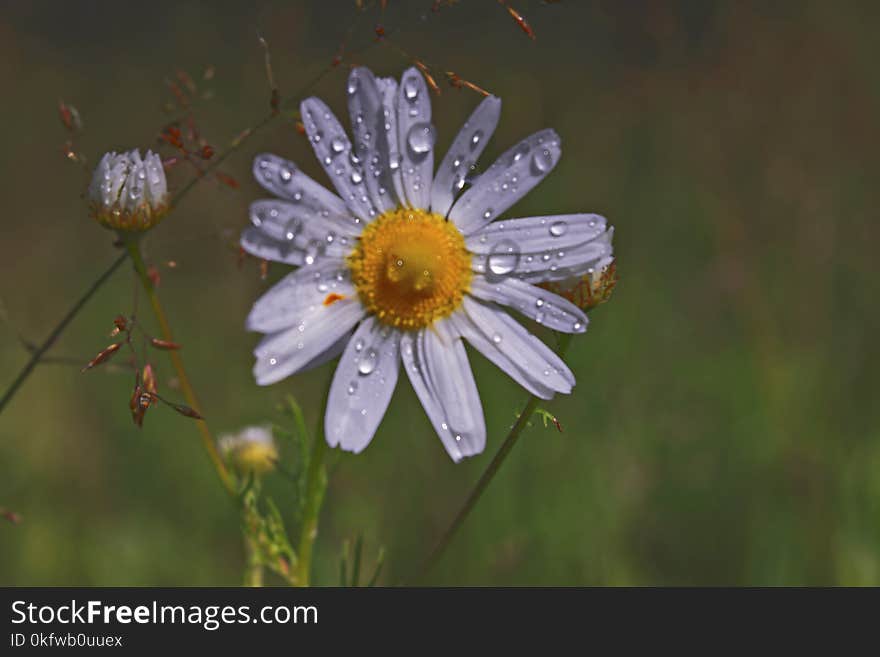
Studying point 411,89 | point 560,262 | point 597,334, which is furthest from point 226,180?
point 597,334

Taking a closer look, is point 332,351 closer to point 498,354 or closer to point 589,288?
point 498,354

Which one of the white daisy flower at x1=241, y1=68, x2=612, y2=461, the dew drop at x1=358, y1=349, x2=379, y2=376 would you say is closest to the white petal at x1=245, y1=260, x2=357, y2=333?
the white daisy flower at x1=241, y1=68, x2=612, y2=461

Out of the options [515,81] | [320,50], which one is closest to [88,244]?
[320,50]

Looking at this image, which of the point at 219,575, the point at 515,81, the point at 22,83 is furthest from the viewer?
the point at 22,83

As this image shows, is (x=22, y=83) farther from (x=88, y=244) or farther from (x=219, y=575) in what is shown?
(x=219, y=575)

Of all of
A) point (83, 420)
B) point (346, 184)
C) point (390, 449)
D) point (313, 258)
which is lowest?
point (313, 258)

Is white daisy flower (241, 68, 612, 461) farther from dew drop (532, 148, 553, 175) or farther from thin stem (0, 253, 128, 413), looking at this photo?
thin stem (0, 253, 128, 413)
